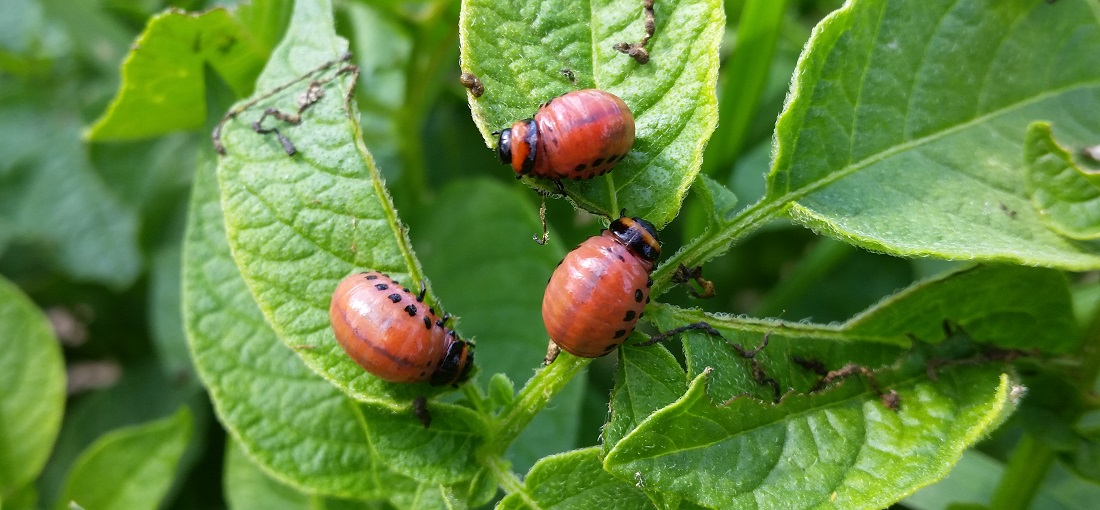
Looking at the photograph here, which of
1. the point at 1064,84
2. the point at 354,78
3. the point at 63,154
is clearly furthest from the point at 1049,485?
the point at 63,154

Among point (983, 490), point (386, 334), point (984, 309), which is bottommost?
point (983, 490)

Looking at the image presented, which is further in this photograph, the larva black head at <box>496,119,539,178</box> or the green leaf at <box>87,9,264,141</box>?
the green leaf at <box>87,9,264,141</box>

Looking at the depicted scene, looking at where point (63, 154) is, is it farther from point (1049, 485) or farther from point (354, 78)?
point (1049, 485)

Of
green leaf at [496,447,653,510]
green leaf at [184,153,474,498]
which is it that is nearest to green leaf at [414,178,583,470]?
green leaf at [184,153,474,498]

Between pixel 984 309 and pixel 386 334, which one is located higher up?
pixel 984 309

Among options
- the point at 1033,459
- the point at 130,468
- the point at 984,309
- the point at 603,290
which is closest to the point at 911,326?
the point at 984,309

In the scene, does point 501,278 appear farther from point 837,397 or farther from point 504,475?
Result: point 837,397

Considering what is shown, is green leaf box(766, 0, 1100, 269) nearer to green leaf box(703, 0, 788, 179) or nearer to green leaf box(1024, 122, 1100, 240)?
green leaf box(1024, 122, 1100, 240)
